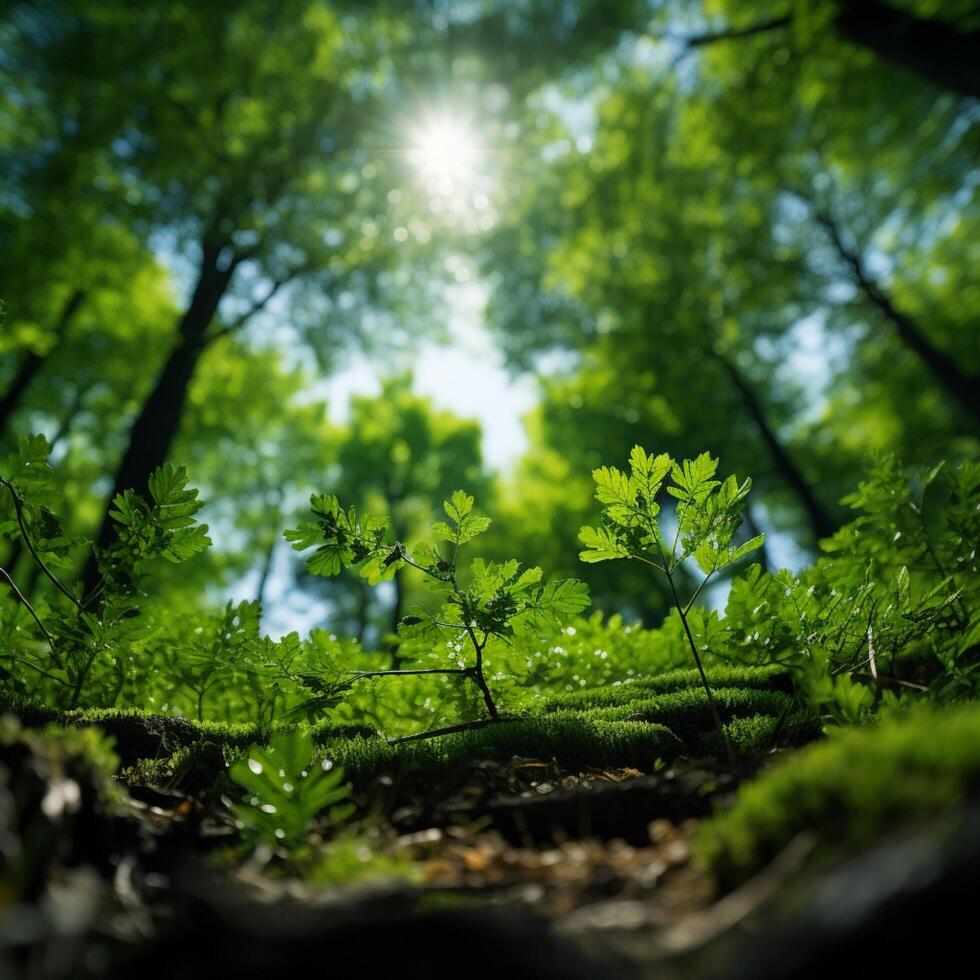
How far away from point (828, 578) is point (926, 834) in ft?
7.25

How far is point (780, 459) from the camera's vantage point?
13.6 metres

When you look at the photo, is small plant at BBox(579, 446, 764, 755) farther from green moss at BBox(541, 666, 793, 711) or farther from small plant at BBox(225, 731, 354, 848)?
small plant at BBox(225, 731, 354, 848)

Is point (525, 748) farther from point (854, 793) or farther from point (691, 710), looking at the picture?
point (854, 793)

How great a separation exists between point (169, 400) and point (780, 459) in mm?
12423

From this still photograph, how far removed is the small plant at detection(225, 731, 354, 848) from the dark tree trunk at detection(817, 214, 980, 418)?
12.8 metres

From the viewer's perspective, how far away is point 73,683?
6.95ft

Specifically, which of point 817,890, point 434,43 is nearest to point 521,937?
point 817,890

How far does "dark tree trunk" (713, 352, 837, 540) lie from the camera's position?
13133mm

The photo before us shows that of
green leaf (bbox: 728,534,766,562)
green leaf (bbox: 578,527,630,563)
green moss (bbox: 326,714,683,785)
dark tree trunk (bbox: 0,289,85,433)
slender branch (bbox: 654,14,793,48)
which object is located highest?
dark tree trunk (bbox: 0,289,85,433)

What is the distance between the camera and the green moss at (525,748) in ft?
5.73

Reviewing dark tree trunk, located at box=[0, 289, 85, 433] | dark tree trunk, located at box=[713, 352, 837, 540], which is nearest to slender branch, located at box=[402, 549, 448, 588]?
dark tree trunk, located at box=[713, 352, 837, 540]

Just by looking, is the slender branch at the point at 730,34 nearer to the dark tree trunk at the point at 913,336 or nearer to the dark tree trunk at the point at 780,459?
the dark tree trunk at the point at 913,336

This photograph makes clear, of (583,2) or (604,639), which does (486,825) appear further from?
(583,2)

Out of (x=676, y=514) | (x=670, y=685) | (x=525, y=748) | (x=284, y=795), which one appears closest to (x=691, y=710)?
(x=670, y=685)
